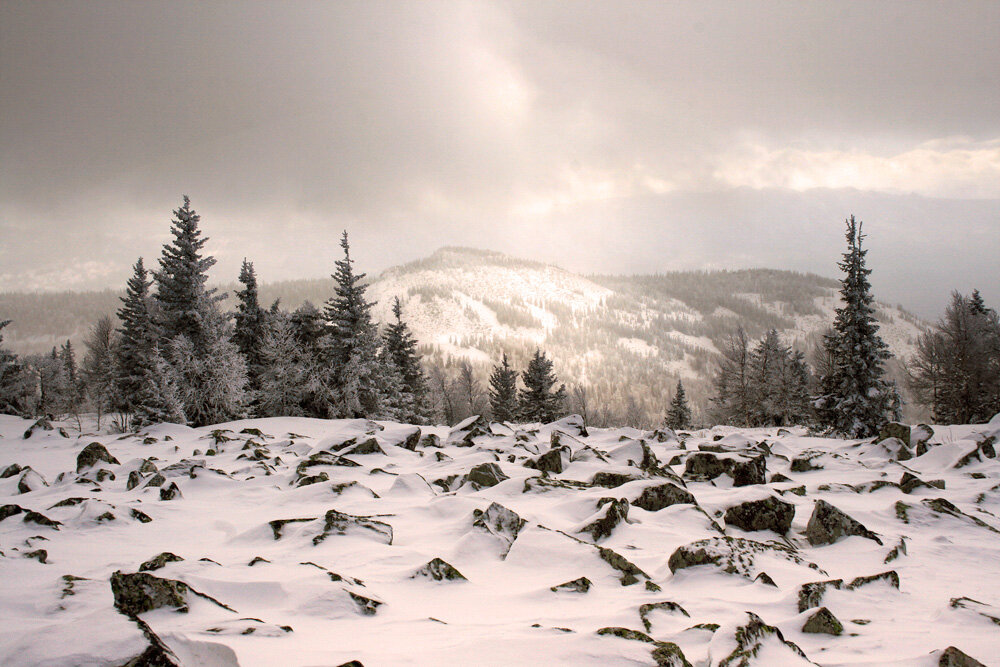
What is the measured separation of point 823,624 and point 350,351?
3056 centimetres

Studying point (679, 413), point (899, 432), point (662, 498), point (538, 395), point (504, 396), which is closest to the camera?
point (662, 498)

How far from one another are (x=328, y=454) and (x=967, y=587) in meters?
10.4

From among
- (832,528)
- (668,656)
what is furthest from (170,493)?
(832,528)

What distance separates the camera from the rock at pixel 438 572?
476cm

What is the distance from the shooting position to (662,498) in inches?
292

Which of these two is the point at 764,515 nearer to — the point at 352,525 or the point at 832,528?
the point at 832,528

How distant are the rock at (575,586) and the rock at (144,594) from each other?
9.79ft

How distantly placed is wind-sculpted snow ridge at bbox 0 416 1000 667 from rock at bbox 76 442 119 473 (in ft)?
0.12

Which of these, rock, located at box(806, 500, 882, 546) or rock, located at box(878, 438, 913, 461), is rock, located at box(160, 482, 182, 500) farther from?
rock, located at box(878, 438, 913, 461)

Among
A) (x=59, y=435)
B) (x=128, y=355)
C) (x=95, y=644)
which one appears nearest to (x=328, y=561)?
(x=95, y=644)

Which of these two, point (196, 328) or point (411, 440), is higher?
point (196, 328)

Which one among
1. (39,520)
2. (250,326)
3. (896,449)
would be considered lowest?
(896,449)

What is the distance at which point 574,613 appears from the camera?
4082 millimetres

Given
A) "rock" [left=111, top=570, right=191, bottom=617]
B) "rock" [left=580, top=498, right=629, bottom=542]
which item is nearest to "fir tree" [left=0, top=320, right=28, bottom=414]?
"rock" [left=111, top=570, right=191, bottom=617]
